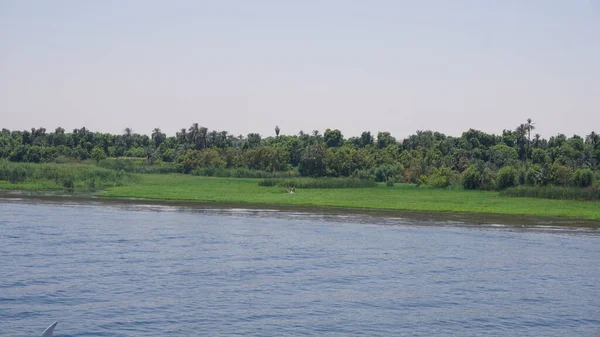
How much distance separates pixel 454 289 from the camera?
110ft

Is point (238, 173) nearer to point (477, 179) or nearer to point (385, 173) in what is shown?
point (385, 173)

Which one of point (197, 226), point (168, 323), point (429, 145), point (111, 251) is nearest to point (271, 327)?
point (168, 323)

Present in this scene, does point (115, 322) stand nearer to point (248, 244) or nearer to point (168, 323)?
point (168, 323)

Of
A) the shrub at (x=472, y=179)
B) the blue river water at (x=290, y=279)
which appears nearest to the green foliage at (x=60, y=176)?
the blue river water at (x=290, y=279)

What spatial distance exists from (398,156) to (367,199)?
7694cm

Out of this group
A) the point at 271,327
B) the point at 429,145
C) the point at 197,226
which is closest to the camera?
the point at 271,327

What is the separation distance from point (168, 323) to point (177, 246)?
19009 millimetres

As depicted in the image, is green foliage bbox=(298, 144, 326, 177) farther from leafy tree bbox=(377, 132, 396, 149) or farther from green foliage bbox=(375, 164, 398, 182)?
leafy tree bbox=(377, 132, 396, 149)

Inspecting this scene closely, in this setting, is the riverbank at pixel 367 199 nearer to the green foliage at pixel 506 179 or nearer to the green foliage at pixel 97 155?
the green foliage at pixel 506 179

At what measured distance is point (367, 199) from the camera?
84.1 metres

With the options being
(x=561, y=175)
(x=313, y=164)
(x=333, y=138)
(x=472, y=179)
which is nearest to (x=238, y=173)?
(x=313, y=164)

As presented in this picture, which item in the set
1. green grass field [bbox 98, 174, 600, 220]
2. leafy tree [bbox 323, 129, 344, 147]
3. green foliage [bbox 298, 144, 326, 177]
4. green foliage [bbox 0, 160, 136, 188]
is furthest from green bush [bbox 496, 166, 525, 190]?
leafy tree [bbox 323, 129, 344, 147]

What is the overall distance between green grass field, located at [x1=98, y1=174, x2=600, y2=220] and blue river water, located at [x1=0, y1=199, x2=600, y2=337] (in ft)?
55.9

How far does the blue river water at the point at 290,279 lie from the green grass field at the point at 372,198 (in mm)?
17054
